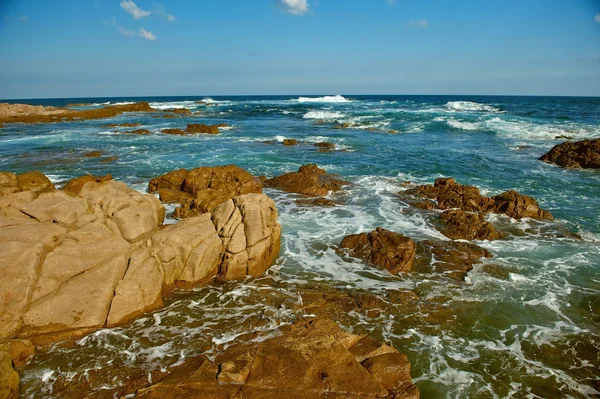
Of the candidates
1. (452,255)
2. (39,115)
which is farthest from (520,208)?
(39,115)

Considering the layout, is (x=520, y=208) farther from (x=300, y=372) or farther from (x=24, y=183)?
(x=24, y=183)

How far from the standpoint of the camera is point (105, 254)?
830 centimetres

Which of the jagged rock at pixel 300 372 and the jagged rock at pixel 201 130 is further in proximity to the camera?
the jagged rock at pixel 201 130

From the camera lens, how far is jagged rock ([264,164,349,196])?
57.5ft

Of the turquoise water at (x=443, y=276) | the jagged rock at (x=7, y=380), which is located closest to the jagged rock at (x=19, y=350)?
the turquoise water at (x=443, y=276)

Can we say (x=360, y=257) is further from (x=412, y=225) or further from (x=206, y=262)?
(x=206, y=262)

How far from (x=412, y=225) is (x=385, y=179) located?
705 centimetres

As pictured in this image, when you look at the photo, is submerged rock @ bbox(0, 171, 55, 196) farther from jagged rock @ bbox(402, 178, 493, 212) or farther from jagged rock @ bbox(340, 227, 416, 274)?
jagged rock @ bbox(402, 178, 493, 212)

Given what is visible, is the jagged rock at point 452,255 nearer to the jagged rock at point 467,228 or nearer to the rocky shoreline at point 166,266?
the rocky shoreline at point 166,266

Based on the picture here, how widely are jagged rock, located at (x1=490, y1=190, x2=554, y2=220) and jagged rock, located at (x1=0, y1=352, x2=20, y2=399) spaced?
1533 cm

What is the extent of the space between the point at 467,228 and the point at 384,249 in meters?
3.72

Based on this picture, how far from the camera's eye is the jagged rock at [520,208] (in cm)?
1430

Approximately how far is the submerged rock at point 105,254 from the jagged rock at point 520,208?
941 centimetres

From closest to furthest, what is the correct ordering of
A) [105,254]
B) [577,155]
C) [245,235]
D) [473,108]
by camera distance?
[105,254] → [245,235] → [577,155] → [473,108]
